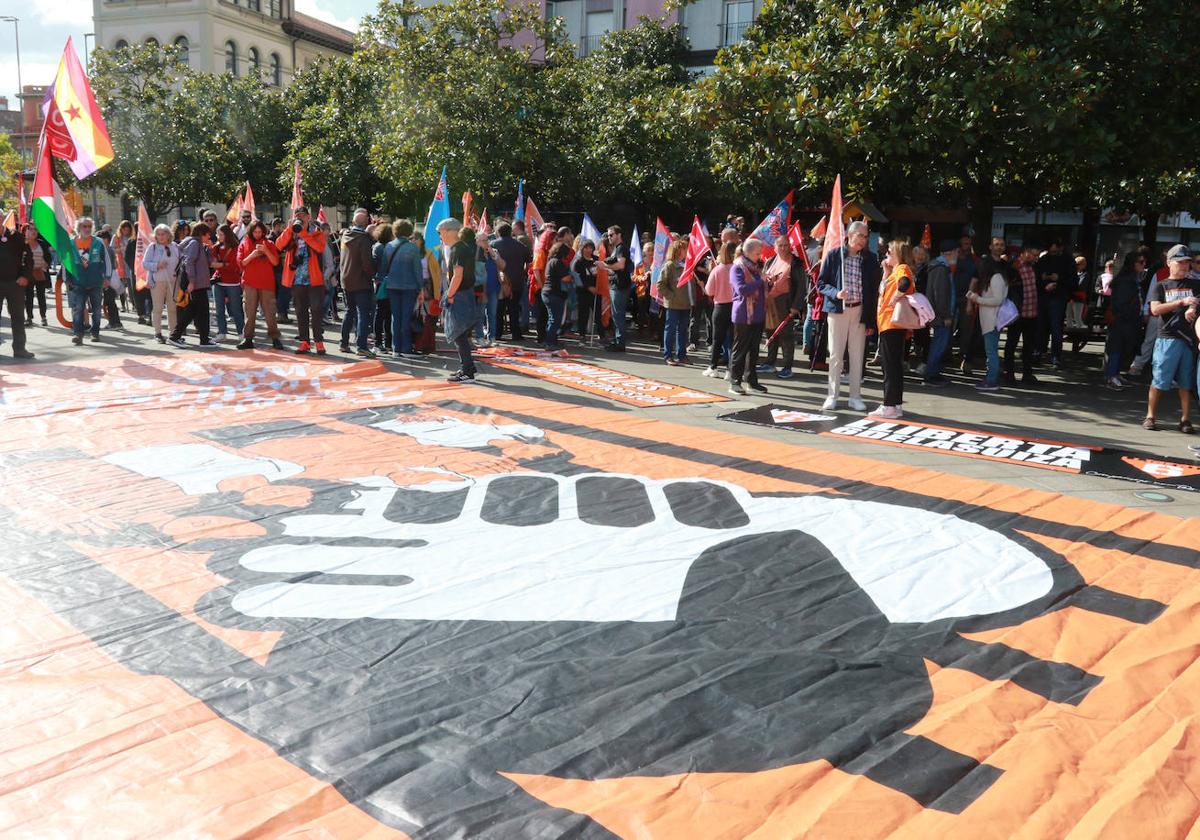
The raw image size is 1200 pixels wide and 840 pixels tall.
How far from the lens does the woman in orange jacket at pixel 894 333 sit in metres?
9.70

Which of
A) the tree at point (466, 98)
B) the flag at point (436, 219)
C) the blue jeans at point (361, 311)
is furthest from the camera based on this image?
the tree at point (466, 98)

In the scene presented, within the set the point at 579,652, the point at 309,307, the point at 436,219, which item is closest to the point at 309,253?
the point at 309,307

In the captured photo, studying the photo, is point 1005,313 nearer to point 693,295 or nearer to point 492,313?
point 693,295

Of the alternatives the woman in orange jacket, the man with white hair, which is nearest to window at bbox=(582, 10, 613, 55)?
the man with white hair

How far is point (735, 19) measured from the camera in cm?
3397

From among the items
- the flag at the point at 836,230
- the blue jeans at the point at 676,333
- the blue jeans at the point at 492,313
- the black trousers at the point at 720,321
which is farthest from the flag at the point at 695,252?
the blue jeans at the point at 492,313

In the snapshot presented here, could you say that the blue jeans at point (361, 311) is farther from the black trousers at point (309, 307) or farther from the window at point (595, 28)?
the window at point (595, 28)

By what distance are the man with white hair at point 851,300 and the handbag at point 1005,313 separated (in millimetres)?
2773

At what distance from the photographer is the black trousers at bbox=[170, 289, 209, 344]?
14344 millimetres

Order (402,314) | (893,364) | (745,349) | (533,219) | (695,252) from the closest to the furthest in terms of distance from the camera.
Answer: (893,364) → (745,349) → (402,314) → (695,252) → (533,219)

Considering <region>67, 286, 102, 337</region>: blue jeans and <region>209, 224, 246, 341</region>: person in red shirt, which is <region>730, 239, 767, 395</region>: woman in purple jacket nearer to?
<region>209, 224, 246, 341</region>: person in red shirt

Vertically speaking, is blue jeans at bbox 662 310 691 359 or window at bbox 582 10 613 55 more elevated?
window at bbox 582 10 613 55

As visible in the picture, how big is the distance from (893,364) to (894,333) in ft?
0.99

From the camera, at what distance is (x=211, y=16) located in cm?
5281
